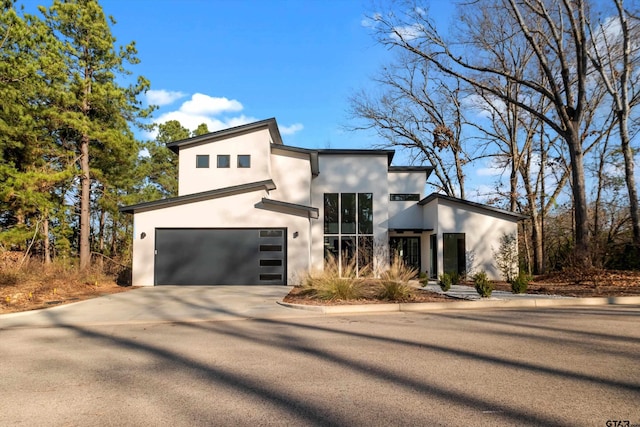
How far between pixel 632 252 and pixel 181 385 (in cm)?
2056

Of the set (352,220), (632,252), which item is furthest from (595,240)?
(352,220)

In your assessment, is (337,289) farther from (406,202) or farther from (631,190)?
(406,202)

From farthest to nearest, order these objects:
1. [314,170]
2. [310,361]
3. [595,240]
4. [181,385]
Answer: [314,170] < [595,240] < [310,361] < [181,385]

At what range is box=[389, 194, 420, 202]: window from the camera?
1004 inches

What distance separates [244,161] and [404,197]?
977 centimetres

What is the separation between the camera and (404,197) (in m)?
25.6

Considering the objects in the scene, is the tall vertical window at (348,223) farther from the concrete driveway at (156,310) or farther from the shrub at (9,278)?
the shrub at (9,278)

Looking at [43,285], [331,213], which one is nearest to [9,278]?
[43,285]

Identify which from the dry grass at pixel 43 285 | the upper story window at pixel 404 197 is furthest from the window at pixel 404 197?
the dry grass at pixel 43 285

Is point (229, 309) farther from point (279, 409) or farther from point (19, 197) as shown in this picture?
point (19, 197)

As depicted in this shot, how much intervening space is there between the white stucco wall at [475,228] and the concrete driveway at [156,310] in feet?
36.5

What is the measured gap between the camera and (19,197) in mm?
19469

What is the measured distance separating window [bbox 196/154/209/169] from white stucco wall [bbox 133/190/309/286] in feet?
12.8

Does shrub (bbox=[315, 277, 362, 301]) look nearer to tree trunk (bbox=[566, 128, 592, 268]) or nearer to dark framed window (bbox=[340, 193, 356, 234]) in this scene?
tree trunk (bbox=[566, 128, 592, 268])
